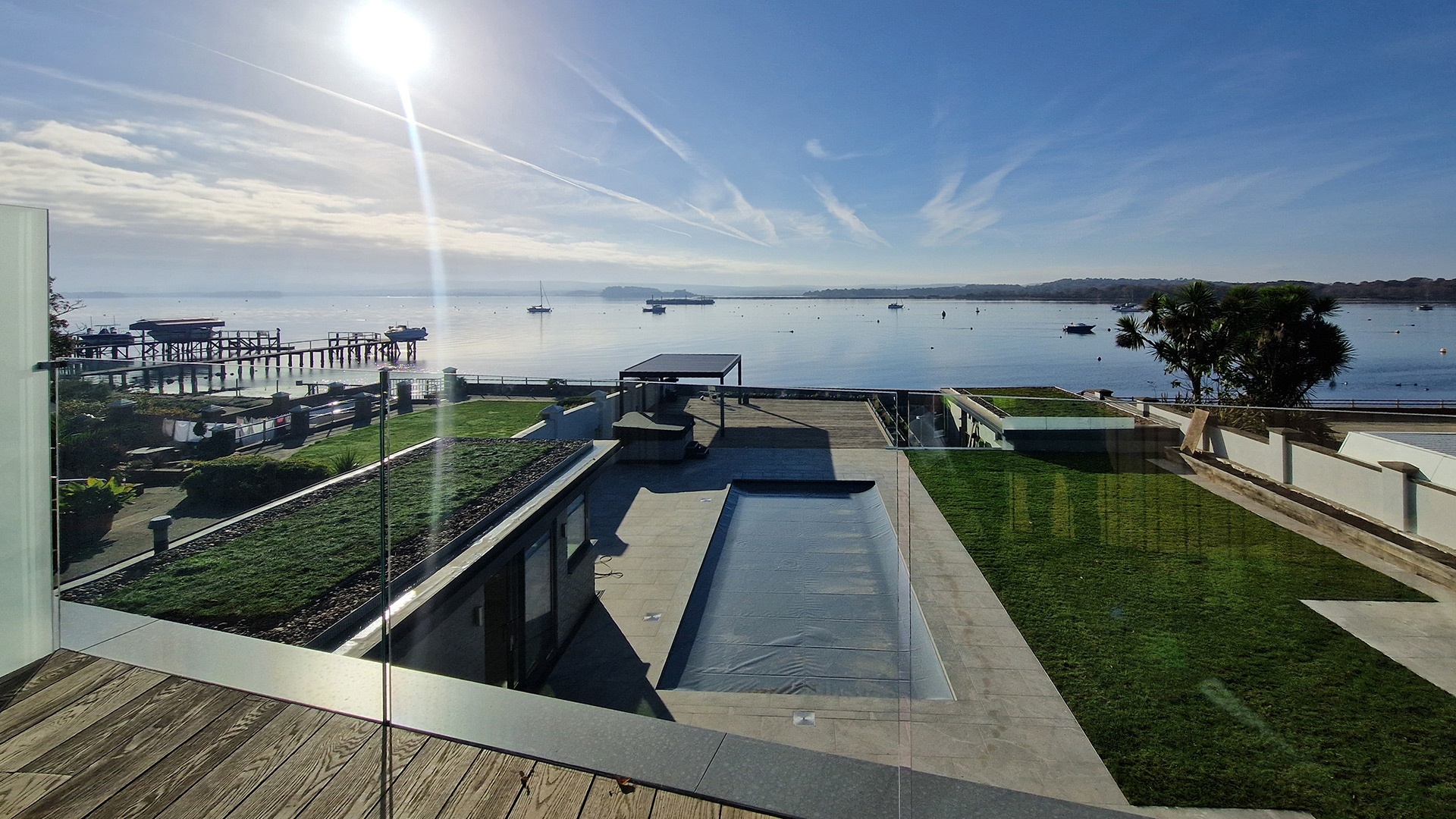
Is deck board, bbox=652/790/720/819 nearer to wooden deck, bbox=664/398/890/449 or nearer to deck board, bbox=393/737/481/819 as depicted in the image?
deck board, bbox=393/737/481/819

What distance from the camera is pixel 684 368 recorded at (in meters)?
17.8

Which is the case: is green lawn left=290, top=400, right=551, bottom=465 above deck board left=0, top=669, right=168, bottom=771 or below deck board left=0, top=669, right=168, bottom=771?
above

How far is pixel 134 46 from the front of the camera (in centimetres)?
492

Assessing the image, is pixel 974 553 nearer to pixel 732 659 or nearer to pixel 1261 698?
pixel 1261 698

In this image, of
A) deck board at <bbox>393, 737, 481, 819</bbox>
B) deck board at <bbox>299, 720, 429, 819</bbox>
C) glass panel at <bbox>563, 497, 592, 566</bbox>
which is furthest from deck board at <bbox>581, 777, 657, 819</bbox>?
glass panel at <bbox>563, 497, 592, 566</bbox>

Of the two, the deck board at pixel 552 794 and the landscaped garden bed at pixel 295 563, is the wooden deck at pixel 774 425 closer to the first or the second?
the landscaped garden bed at pixel 295 563

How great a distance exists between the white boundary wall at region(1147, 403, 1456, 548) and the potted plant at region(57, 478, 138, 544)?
459cm

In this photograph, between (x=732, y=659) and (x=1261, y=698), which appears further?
(x=732, y=659)

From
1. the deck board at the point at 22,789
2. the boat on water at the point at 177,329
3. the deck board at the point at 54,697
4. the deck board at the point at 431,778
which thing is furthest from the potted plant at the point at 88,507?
the boat on water at the point at 177,329

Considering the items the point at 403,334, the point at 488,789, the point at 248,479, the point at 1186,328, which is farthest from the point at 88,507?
the point at 403,334

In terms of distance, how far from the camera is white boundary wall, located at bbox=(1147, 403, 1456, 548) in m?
2.29

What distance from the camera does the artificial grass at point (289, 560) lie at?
2887 mm

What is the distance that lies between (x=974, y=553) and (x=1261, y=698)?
1.06 meters

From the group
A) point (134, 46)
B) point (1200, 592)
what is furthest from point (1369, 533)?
point (134, 46)
